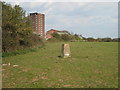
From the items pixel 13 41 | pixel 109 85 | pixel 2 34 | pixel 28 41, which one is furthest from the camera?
pixel 28 41

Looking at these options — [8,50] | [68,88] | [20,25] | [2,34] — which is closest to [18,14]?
[20,25]

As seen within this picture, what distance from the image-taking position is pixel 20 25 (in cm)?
1608

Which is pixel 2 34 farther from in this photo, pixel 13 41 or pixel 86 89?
pixel 86 89

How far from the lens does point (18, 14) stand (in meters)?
16.1

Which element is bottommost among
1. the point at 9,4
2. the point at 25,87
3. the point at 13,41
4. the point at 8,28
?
the point at 25,87

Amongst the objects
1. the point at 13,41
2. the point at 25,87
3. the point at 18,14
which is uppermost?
the point at 18,14

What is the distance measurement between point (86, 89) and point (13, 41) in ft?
40.5

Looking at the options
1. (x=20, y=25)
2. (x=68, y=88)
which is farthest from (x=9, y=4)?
(x=68, y=88)

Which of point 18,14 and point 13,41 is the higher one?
point 18,14

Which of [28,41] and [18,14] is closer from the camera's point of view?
[18,14]

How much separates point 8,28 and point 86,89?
1271 cm

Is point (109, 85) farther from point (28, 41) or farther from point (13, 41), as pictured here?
point (28, 41)

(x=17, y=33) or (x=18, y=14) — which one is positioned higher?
(x=18, y=14)

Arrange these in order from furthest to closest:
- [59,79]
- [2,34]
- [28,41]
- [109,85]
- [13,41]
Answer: [28,41]
[13,41]
[2,34]
[59,79]
[109,85]
